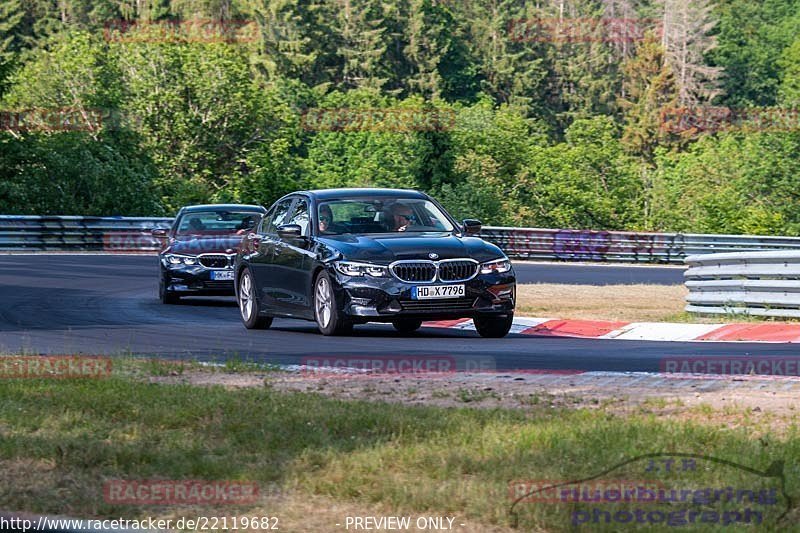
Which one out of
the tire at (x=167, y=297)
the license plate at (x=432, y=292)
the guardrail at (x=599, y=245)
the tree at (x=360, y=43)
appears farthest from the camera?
the tree at (x=360, y=43)

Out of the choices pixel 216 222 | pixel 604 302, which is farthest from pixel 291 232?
pixel 604 302

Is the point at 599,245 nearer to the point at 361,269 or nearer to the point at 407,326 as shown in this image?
the point at 407,326

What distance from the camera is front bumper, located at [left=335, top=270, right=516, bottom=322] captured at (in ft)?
47.3

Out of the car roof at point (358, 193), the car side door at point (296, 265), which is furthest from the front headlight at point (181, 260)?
the car roof at point (358, 193)

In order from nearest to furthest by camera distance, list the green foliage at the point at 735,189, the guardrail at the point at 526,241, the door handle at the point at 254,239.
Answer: the door handle at the point at 254,239, the guardrail at the point at 526,241, the green foliage at the point at 735,189

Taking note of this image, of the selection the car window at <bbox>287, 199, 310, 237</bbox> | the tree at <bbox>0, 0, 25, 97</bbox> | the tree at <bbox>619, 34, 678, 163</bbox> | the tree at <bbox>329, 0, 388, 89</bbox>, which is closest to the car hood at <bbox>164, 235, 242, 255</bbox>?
the car window at <bbox>287, 199, 310, 237</bbox>

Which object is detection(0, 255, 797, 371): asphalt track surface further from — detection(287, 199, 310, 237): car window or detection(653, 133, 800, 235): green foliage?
detection(653, 133, 800, 235): green foliage

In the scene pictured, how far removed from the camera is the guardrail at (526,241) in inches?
1512

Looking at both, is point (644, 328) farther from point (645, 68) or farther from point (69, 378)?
point (645, 68)

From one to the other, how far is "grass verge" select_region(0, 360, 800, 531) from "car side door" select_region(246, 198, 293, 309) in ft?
22.8

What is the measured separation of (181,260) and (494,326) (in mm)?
7236

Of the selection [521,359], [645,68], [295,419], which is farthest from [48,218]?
[645,68]

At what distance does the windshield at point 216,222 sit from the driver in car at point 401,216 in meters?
6.48

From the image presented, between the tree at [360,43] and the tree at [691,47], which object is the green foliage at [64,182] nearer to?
the tree at [360,43]
